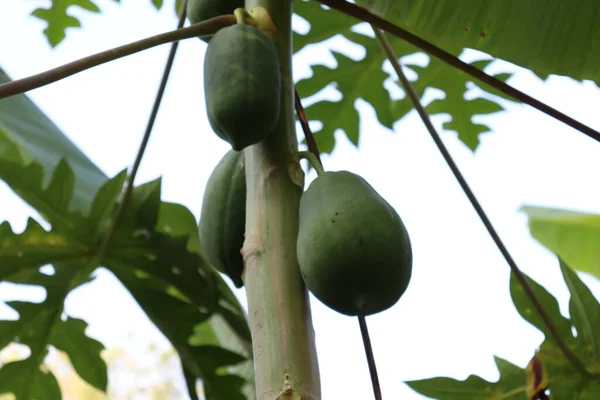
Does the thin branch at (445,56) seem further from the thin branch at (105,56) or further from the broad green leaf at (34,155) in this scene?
the broad green leaf at (34,155)

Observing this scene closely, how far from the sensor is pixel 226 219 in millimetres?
1096

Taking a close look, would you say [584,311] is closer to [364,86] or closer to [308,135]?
[308,135]

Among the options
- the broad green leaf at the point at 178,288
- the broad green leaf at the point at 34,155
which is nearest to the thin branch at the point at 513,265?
the broad green leaf at the point at 178,288

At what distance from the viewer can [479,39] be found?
119 centimetres

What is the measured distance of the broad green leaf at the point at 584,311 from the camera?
1.30m

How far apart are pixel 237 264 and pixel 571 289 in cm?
59

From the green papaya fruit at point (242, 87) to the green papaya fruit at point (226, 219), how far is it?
6.3 inches

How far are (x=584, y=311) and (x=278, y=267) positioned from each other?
672mm

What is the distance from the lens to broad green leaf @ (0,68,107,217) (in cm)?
155

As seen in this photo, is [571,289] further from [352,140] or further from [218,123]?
[352,140]

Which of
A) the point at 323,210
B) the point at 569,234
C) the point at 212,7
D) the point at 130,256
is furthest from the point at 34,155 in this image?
the point at 569,234

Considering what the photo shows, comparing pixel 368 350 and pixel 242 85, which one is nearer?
pixel 242 85

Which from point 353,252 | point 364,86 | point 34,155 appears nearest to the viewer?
point 353,252

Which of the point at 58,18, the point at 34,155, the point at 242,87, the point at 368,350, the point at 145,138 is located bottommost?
the point at 368,350
